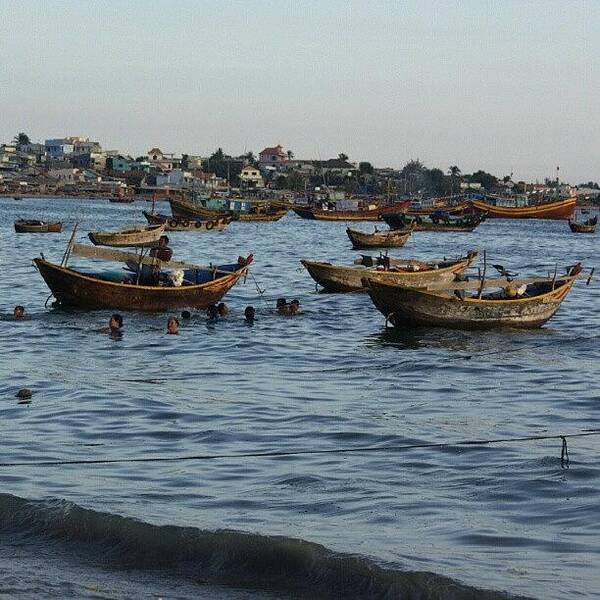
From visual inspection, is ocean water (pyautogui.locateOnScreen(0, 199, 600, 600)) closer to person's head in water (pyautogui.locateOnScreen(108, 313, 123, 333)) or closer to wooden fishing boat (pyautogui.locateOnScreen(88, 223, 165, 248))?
person's head in water (pyautogui.locateOnScreen(108, 313, 123, 333))

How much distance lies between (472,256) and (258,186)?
149 m

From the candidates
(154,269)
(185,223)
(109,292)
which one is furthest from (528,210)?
(109,292)

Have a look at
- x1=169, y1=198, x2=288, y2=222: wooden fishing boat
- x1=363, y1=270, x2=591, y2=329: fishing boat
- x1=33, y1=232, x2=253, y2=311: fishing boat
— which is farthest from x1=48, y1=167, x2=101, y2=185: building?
x1=363, y1=270, x2=591, y2=329: fishing boat

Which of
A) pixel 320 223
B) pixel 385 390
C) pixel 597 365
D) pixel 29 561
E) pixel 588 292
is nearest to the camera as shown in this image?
pixel 29 561

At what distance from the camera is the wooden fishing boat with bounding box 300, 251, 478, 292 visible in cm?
3344

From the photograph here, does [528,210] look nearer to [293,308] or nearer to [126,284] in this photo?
[293,308]

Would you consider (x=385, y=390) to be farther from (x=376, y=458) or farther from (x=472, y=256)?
(x=472, y=256)

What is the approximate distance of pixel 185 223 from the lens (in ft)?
257

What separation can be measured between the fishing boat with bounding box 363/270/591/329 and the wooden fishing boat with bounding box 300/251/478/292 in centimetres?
674

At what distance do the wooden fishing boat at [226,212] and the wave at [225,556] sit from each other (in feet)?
242

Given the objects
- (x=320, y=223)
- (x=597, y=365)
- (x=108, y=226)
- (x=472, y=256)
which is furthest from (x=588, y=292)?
(x=320, y=223)

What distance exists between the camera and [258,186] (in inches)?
7293

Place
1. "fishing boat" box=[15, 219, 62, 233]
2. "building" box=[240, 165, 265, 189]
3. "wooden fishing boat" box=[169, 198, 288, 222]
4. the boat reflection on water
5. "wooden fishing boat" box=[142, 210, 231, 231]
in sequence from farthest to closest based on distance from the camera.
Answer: "building" box=[240, 165, 265, 189]
"wooden fishing boat" box=[169, 198, 288, 222]
"wooden fishing boat" box=[142, 210, 231, 231]
"fishing boat" box=[15, 219, 62, 233]
the boat reflection on water

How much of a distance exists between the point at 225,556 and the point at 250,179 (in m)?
177
